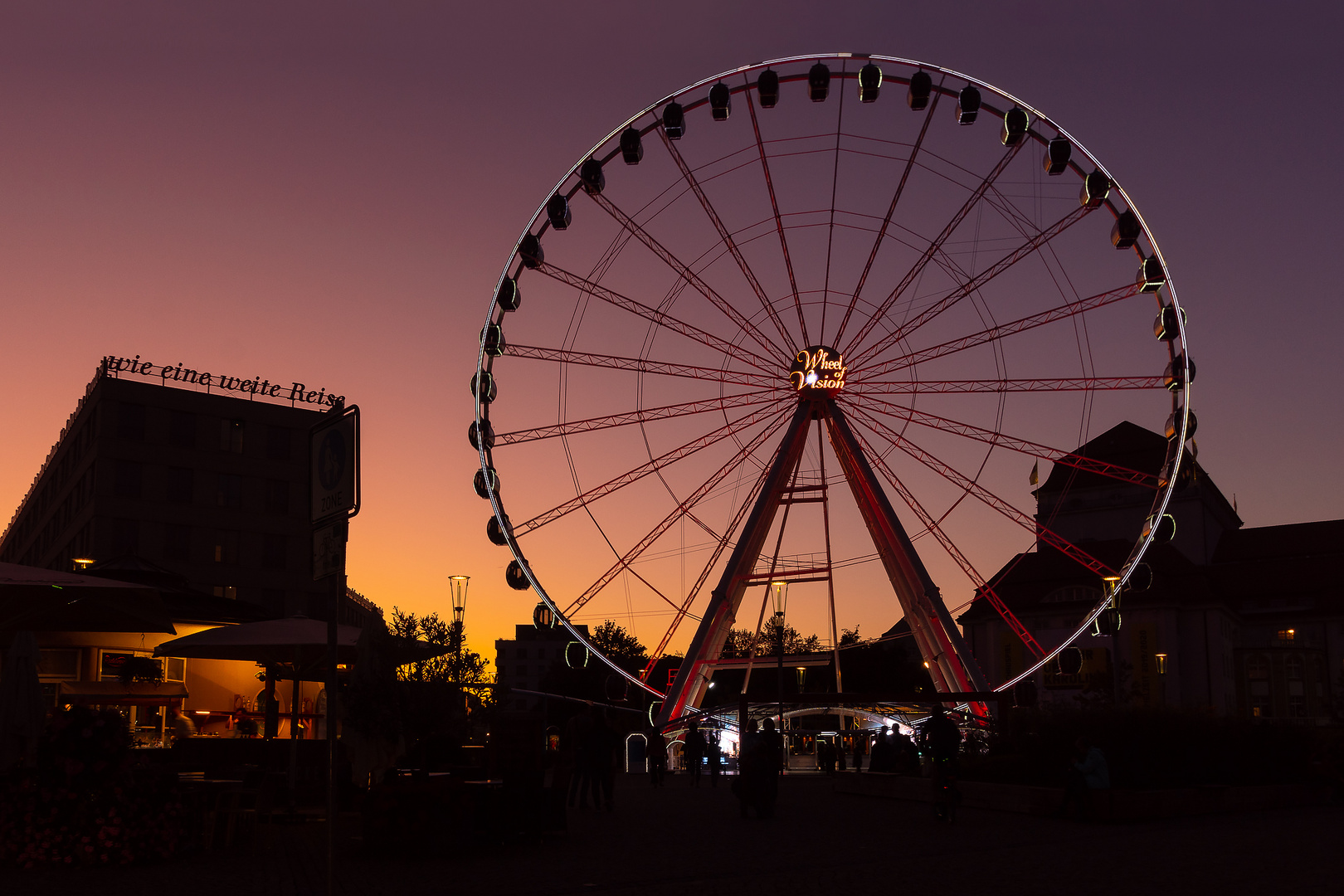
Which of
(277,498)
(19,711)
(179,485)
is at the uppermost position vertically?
(179,485)

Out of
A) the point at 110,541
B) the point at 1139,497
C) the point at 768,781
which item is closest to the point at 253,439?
the point at 110,541

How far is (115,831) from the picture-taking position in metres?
13.0

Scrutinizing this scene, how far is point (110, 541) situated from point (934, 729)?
50.3 m

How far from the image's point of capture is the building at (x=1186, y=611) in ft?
243

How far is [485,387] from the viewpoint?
98.3ft

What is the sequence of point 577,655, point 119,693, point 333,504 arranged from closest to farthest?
point 333,504 < point 577,655 < point 119,693

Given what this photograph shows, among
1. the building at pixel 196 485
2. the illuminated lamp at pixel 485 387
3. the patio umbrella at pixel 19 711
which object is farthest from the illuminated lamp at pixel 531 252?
the building at pixel 196 485

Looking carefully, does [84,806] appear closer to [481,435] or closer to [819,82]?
[481,435]

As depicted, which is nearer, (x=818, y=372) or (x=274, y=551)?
(x=818, y=372)

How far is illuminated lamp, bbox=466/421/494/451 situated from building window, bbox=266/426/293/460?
129 feet

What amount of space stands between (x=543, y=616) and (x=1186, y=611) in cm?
5692

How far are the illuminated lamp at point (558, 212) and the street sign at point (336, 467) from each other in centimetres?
2097

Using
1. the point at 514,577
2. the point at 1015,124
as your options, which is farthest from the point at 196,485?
the point at 1015,124

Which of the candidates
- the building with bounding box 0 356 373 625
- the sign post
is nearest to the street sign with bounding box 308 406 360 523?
the sign post
